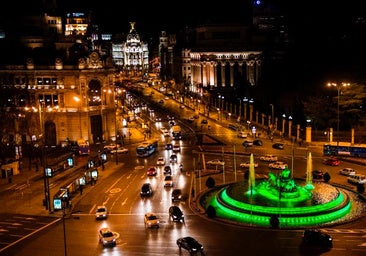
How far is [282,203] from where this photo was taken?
55906 millimetres

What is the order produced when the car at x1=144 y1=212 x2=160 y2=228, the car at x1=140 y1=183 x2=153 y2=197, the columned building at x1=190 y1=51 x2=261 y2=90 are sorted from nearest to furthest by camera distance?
1. the car at x1=144 y1=212 x2=160 y2=228
2. the car at x1=140 y1=183 x2=153 y2=197
3. the columned building at x1=190 y1=51 x2=261 y2=90

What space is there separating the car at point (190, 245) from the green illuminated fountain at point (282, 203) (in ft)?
33.9

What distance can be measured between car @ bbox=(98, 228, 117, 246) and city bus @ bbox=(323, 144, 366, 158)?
47.7m

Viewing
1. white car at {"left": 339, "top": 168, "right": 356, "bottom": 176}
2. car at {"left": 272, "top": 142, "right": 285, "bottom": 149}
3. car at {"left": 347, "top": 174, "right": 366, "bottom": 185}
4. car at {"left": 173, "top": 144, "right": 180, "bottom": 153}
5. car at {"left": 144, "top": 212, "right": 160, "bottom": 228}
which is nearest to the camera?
car at {"left": 144, "top": 212, "right": 160, "bottom": 228}

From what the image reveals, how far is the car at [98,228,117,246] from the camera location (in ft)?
151

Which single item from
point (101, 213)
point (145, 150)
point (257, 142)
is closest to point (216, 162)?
point (145, 150)

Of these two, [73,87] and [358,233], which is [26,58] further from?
[358,233]

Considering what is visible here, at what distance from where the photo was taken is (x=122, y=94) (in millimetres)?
181375

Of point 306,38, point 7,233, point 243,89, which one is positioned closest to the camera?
point 7,233

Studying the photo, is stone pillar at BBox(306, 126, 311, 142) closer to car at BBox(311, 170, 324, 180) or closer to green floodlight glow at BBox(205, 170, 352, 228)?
car at BBox(311, 170, 324, 180)

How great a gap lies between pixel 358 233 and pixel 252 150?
147 ft

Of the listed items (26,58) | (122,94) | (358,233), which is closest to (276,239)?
(358,233)

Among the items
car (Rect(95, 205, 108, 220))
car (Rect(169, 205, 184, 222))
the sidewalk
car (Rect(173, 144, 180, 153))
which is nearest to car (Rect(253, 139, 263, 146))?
car (Rect(173, 144, 180, 153))

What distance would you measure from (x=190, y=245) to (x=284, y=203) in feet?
54.8
